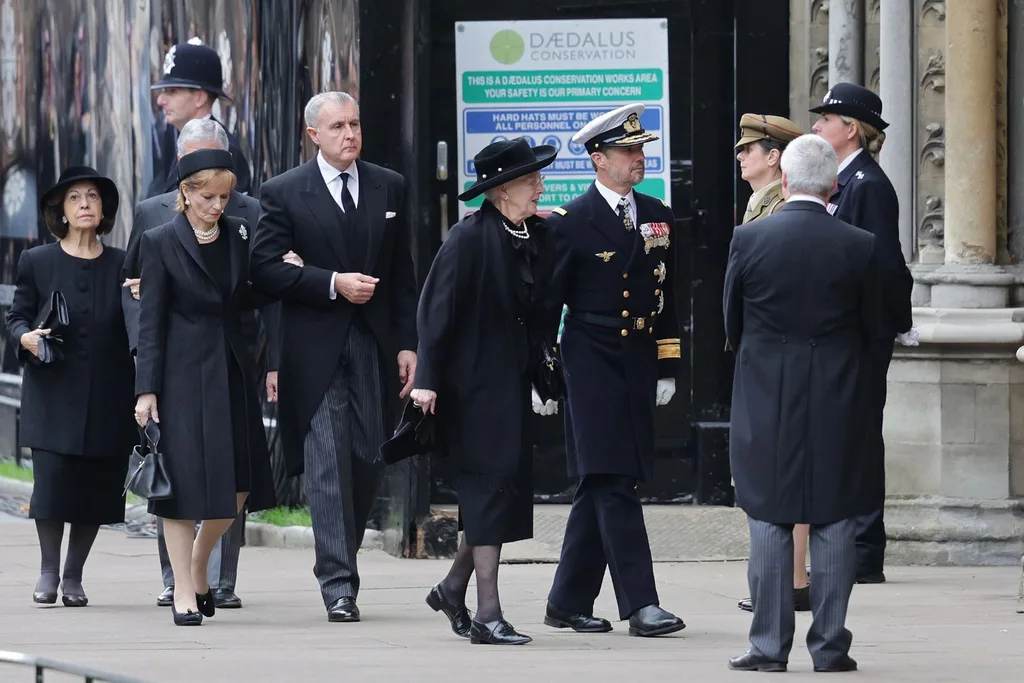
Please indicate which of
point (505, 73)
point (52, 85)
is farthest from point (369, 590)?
point (52, 85)

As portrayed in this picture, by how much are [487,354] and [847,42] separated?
3.64 meters

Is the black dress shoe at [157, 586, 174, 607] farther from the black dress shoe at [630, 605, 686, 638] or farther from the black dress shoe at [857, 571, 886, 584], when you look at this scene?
the black dress shoe at [857, 571, 886, 584]

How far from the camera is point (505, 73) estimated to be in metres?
11.4

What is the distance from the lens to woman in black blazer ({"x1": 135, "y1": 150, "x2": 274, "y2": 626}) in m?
8.89

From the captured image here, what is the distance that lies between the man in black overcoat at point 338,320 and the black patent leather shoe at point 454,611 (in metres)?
0.50

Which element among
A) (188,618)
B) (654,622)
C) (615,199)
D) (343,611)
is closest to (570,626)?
(654,622)

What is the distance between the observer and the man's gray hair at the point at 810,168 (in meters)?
7.67

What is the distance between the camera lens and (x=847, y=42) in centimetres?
1124

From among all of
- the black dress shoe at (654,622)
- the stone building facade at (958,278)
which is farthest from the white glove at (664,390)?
the stone building facade at (958,278)

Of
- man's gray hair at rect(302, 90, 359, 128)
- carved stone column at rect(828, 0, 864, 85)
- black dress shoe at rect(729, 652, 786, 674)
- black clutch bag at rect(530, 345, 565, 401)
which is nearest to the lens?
black dress shoe at rect(729, 652, 786, 674)

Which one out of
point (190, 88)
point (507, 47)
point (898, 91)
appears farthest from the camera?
point (507, 47)

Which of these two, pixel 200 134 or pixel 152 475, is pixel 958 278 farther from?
pixel 152 475

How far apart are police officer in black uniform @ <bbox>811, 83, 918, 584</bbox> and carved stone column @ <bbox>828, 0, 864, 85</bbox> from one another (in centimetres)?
125

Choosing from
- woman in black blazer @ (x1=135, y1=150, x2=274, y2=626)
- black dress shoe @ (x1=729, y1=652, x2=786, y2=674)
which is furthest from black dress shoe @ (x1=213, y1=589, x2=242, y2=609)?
black dress shoe @ (x1=729, y1=652, x2=786, y2=674)
